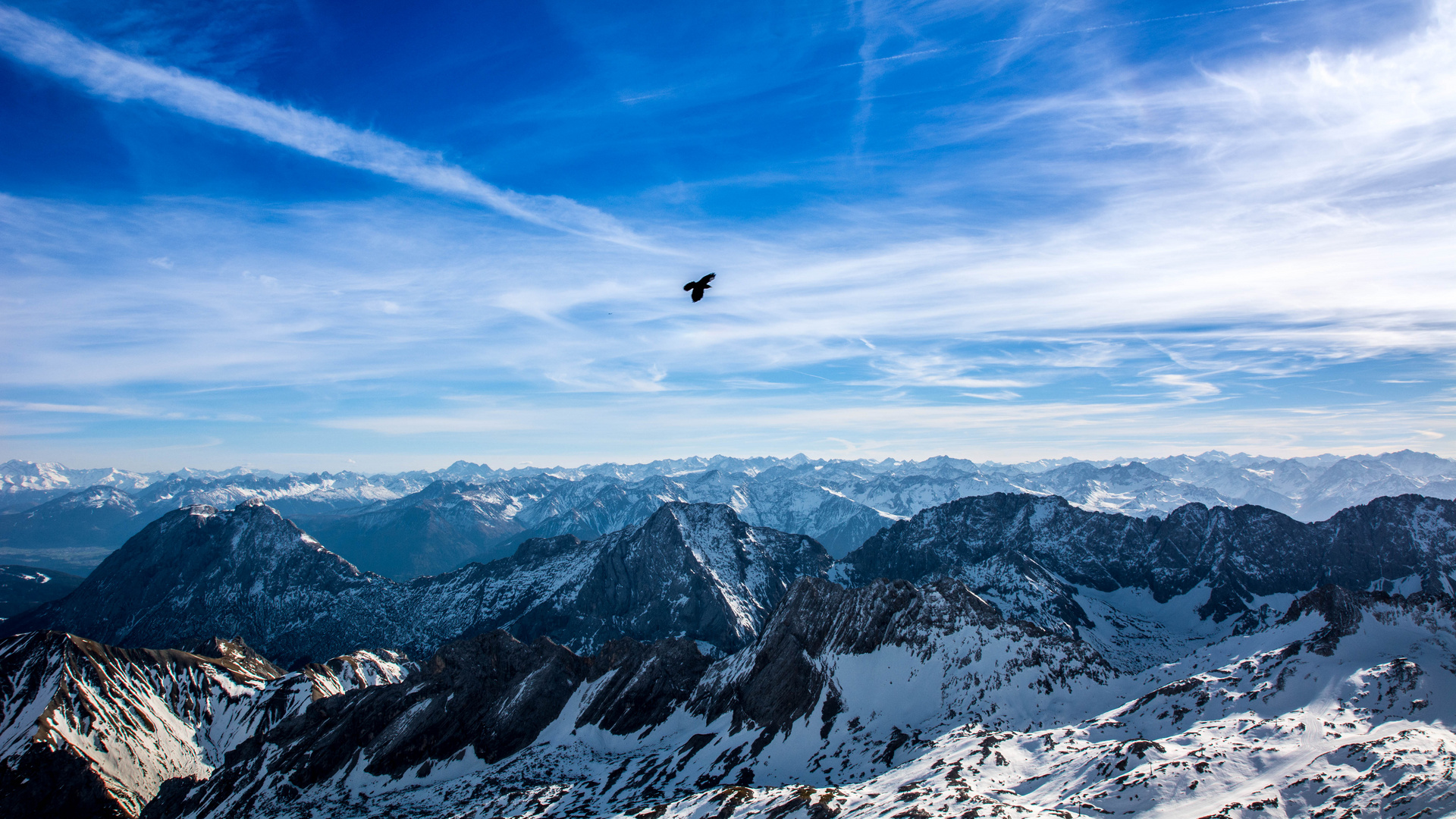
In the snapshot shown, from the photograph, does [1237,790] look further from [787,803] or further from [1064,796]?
[787,803]

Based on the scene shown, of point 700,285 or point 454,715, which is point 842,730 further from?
point 700,285

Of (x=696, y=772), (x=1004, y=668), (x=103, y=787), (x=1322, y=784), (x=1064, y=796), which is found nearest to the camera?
(x=1322, y=784)

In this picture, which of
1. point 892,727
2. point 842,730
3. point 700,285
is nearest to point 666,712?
point 842,730

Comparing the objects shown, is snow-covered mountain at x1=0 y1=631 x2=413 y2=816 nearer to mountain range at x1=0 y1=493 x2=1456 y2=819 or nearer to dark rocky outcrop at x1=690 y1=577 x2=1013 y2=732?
mountain range at x1=0 y1=493 x2=1456 y2=819

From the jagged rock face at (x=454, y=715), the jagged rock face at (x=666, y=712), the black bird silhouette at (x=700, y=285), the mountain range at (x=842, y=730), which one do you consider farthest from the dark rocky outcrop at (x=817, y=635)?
the black bird silhouette at (x=700, y=285)

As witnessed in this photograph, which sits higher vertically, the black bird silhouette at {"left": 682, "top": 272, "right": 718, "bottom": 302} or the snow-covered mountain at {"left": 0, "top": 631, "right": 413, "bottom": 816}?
the black bird silhouette at {"left": 682, "top": 272, "right": 718, "bottom": 302}

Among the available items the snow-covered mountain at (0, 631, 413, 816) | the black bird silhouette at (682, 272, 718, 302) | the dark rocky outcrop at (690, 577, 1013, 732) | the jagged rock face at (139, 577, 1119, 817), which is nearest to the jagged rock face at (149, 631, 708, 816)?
the jagged rock face at (139, 577, 1119, 817)

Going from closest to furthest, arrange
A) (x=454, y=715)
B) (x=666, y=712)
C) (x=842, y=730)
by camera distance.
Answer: (x=842, y=730) < (x=666, y=712) < (x=454, y=715)

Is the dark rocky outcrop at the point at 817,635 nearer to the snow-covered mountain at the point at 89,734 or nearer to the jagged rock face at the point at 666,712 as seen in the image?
the jagged rock face at the point at 666,712

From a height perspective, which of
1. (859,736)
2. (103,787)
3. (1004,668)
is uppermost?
(1004,668)

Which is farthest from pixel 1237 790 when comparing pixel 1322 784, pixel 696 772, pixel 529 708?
pixel 529 708

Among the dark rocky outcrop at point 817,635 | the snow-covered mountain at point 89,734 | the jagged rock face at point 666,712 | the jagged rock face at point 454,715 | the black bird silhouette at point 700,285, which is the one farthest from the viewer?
the snow-covered mountain at point 89,734
